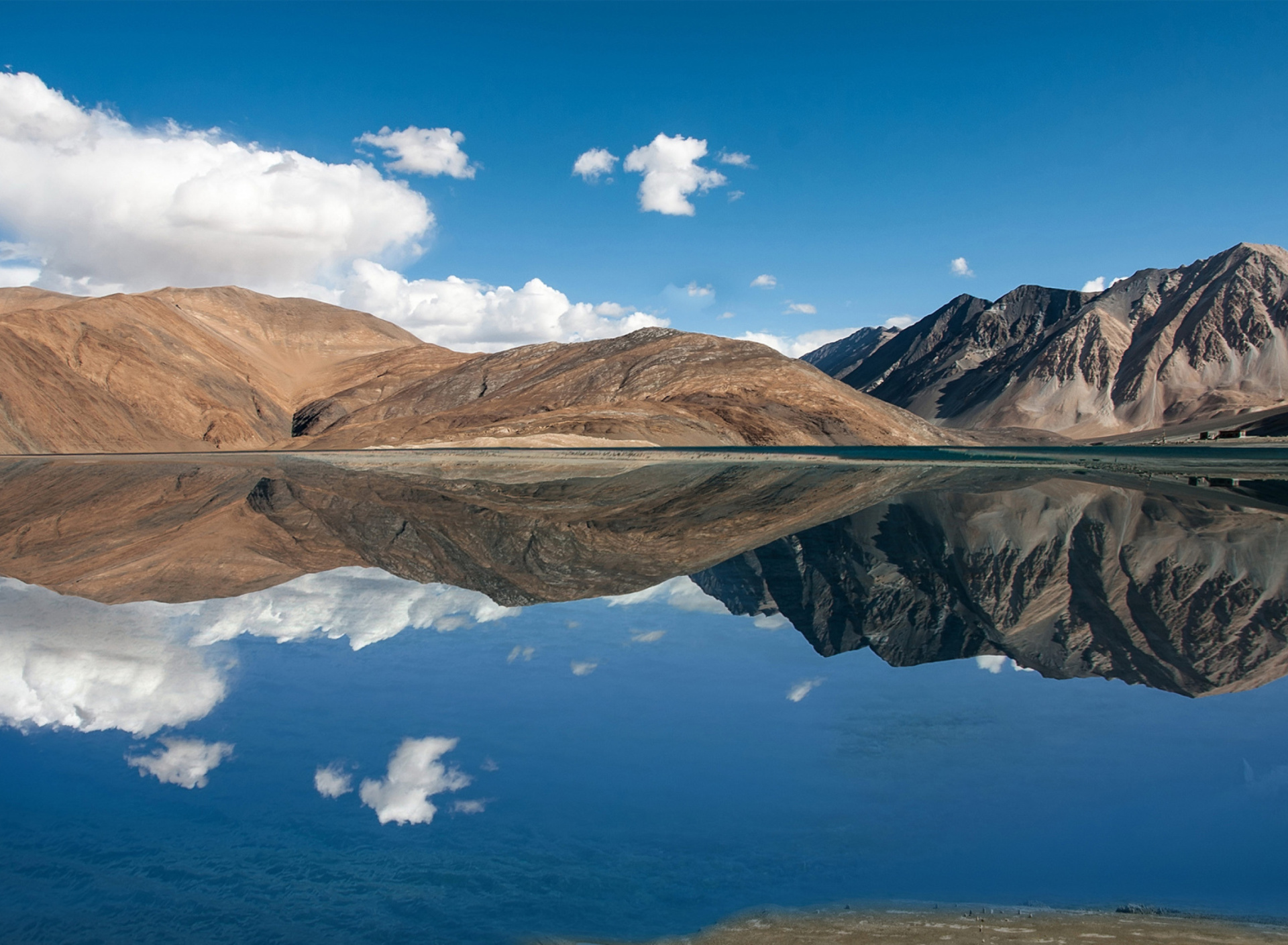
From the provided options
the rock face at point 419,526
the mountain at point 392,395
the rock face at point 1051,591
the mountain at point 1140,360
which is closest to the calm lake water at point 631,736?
the rock face at point 1051,591

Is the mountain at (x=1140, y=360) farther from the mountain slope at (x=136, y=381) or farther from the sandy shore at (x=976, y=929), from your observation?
the sandy shore at (x=976, y=929)

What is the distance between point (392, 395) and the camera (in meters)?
110

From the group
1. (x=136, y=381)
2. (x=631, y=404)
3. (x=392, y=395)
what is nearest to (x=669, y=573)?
(x=631, y=404)

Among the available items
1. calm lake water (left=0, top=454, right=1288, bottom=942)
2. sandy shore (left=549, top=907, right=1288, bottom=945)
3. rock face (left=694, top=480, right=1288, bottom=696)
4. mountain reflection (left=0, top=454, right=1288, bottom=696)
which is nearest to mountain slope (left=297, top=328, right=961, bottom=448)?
mountain reflection (left=0, top=454, right=1288, bottom=696)

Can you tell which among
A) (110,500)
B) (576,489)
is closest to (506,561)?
(576,489)

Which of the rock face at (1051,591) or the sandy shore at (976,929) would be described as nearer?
the sandy shore at (976,929)

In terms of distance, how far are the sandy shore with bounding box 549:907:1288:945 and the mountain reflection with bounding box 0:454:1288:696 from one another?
350cm

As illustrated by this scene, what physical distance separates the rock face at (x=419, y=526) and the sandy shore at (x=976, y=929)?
22.4 ft

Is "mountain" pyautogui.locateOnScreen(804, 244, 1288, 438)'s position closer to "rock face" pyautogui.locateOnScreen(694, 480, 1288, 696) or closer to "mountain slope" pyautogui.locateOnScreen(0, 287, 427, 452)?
"mountain slope" pyautogui.locateOnScreen(0, 287, 427, 452)

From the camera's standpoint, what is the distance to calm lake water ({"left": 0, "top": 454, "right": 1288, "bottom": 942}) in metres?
3.85

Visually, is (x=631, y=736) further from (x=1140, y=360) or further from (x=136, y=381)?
(x=1140, y=360)

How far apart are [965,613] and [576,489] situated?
17181 millimetres

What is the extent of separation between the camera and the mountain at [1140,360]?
444 ft

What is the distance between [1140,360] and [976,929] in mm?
165900
